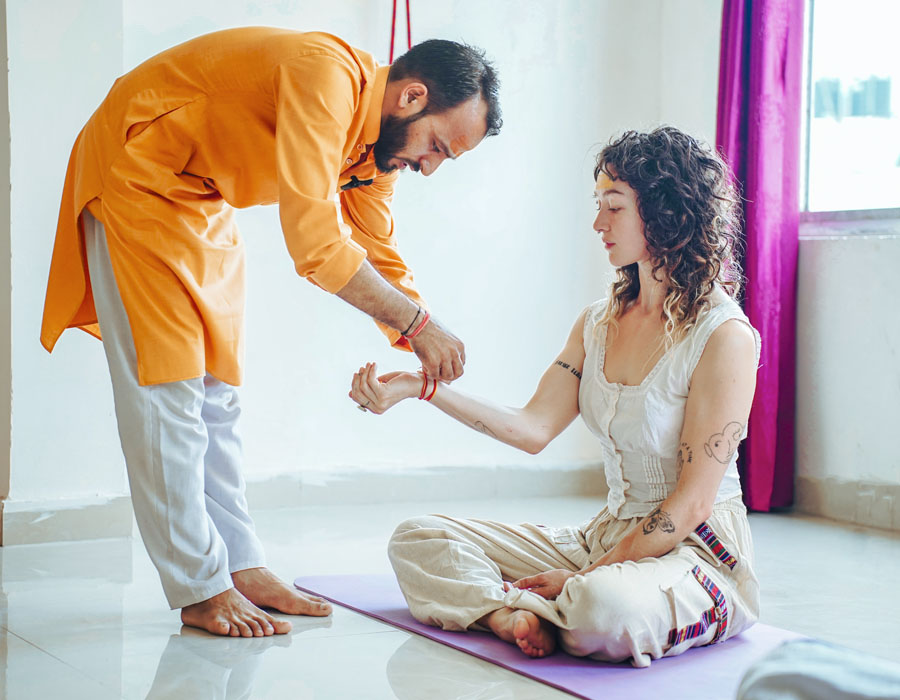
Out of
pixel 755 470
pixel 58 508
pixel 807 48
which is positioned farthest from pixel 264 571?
pixel 807 48

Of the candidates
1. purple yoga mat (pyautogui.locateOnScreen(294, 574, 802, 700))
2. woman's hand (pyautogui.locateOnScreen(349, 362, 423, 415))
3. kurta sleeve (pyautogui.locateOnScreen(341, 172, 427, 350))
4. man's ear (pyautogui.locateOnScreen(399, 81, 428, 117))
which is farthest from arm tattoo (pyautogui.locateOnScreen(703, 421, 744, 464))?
man's ear (pyautogui.locateOnScreen(399, 81, 428, 117))

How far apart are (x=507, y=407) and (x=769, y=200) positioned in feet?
6.84

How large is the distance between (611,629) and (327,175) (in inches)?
39.2

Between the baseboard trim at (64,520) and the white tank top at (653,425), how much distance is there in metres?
1.81

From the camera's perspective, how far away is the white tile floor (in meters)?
1.97

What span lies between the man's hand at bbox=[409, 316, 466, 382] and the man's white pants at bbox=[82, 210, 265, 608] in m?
0.49

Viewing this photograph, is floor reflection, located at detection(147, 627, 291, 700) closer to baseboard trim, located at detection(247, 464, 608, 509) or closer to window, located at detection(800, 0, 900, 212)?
baseboard trim, located at detection(247, 464, 608, 509)

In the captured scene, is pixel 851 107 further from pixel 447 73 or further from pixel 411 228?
pixel 447 73

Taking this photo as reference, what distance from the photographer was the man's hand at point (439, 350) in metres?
2.19

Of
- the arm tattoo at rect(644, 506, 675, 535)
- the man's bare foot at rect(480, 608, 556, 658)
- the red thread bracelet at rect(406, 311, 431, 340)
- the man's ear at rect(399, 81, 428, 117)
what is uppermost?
the man's ear at rect(399, 81, 428, 117)

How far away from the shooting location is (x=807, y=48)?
421cm

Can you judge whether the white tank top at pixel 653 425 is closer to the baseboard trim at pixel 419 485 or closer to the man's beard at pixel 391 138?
the man's beard at pixel 391 138

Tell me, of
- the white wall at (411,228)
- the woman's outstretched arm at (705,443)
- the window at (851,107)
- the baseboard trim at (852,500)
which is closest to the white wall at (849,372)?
the baseboard trim at (852,500)

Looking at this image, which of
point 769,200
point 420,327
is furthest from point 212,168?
point 769,200
